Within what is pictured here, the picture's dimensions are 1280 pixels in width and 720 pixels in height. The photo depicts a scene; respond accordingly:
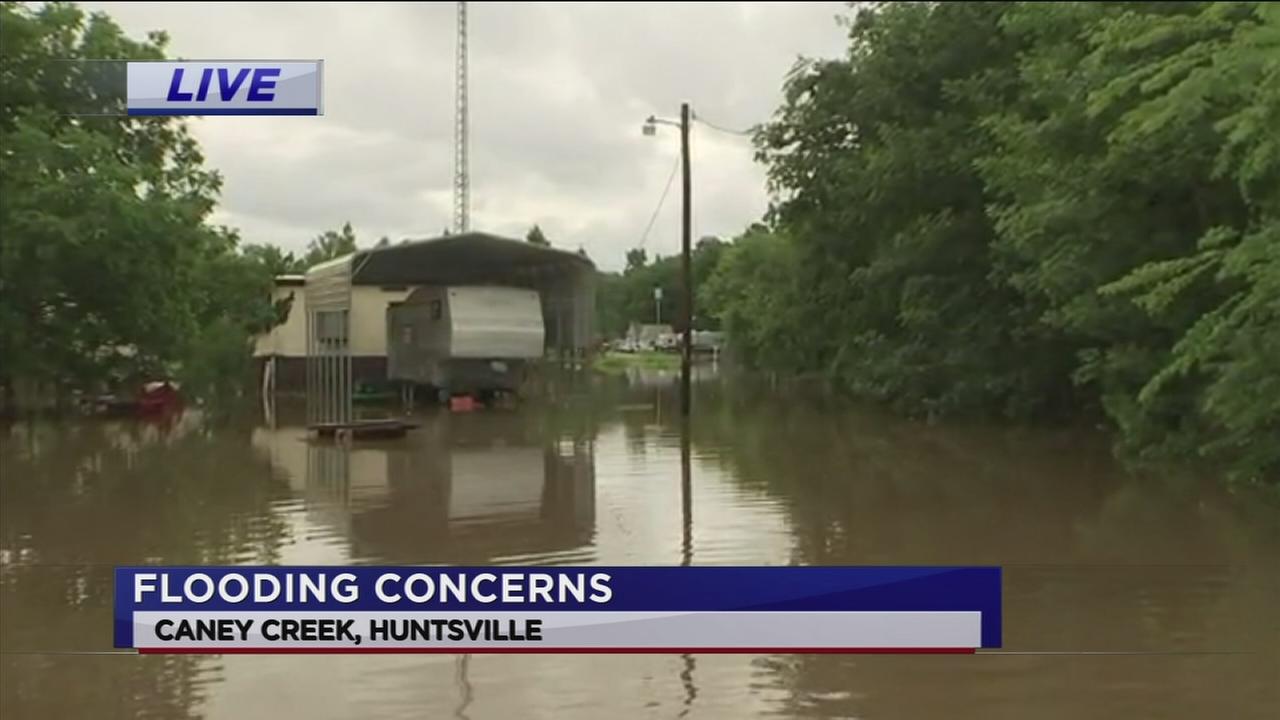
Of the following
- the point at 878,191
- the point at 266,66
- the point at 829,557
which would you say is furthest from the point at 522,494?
the point at 878,191

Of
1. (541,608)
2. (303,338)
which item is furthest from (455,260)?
(541,608)

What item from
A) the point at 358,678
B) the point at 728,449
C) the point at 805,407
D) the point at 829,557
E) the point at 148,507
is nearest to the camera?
the point at 358,678

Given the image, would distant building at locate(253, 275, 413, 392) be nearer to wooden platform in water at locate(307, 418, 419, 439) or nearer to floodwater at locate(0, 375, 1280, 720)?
wooden platform in water at locate(307, 418, 419, 439)

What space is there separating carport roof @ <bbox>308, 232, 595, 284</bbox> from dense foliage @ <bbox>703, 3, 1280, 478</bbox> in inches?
202

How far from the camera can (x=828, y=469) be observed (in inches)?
634

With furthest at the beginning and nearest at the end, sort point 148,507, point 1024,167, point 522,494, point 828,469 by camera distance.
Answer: point 1024,167
point 828,469
point 522,494
point 148,507

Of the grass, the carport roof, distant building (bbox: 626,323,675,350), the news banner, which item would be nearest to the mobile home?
the carport roof

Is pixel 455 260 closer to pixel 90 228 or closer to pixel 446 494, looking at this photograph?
pixel 90 228

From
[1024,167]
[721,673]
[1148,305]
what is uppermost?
[1024,167]

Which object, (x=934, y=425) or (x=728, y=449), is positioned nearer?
(x=728, y=449)

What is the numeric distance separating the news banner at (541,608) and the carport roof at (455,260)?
833 inches

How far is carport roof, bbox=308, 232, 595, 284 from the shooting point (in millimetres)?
26016

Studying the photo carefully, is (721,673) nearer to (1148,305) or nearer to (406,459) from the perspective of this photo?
(1148,305)

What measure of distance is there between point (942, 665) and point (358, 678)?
2853 millimetres
